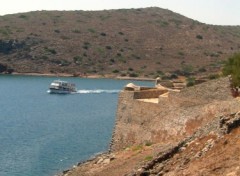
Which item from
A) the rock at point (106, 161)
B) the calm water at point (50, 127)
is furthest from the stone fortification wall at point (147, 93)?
the calm water at point (50, 127)

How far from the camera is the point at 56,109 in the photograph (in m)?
58.7

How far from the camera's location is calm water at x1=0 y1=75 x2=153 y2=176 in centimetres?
3077

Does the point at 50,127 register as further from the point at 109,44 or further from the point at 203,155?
the point at 109,44

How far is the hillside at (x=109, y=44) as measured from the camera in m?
108

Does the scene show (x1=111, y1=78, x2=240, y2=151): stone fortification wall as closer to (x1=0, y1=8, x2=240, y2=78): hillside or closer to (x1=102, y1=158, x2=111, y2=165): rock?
(x1=102, y1=158, x2=111, y2=165): rock

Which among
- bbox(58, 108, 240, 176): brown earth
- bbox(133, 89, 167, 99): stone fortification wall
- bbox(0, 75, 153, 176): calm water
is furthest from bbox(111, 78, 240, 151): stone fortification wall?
bbox(58, 108, 240, 176): brown earth

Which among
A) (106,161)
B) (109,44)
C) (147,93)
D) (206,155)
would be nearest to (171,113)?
(106,161)

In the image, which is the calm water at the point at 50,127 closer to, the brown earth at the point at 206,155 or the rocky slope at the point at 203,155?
the rocky slope at the point at 203,155

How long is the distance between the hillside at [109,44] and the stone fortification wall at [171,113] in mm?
75028

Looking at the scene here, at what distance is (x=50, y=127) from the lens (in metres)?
44.5

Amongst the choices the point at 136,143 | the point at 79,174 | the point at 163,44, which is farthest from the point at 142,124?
the point at 163,44

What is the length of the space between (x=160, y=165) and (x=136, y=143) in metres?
10.6

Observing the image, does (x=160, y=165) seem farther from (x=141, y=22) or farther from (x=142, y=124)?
(x=141, y=22)

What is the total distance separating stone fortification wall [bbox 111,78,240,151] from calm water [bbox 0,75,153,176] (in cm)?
470
